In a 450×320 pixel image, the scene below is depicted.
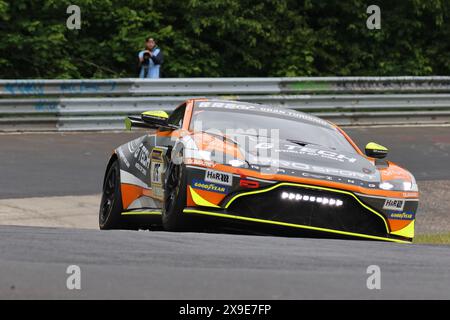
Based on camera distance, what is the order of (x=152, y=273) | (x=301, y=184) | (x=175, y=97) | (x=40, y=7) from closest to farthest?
(x=152, y=273) < (x=301, y=184) < (x=175, y=97) < (x=40, y=7)

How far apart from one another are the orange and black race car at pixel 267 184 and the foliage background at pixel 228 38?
12.5 metres

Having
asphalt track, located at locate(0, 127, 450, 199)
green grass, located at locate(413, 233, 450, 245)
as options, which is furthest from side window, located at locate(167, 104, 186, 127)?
asphalt track, located at locate(0, 127, 450, 199)

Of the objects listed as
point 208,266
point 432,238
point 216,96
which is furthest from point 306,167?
point 216,96

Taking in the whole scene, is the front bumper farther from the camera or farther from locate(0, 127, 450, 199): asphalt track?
the camera

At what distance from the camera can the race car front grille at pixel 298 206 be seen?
9469 mm

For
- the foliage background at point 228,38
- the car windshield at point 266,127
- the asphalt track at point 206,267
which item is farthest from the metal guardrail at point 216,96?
the asphalt track at point 206,267

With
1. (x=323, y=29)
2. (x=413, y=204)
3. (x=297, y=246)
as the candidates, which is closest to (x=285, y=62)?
(x=323, y=29)

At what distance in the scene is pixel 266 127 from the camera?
1092 centimetres

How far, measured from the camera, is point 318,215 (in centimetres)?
952

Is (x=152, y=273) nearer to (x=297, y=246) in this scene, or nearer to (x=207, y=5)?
(x=297, y=246)

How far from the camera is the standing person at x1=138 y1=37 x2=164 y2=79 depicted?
73.6 ft

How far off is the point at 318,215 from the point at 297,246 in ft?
4.88

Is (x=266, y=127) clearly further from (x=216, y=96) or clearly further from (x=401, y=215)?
(x=216, y=96)
